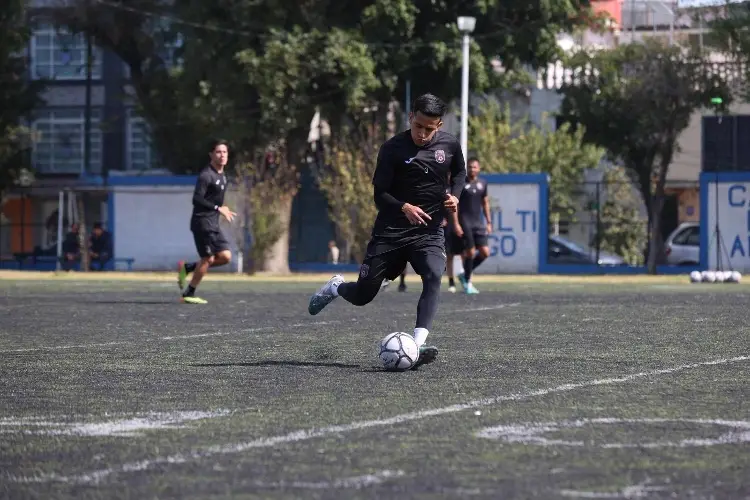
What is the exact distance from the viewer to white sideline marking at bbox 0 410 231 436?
768 cm

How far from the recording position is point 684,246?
4469cm

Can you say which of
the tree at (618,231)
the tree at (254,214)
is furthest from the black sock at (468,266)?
the tree at (618,231)

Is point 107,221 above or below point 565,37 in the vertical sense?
below

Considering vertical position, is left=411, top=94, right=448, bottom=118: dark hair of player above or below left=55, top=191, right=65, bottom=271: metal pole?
above

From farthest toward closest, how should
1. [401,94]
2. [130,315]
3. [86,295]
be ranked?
[401,94] < [86,295] < [130,315]

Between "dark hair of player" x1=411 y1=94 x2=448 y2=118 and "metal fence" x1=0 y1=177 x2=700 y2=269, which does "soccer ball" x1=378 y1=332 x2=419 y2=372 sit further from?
"metal fence" x1=0 y1=177 x2=700 y2=269

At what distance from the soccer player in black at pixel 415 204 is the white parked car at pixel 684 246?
1297 inches

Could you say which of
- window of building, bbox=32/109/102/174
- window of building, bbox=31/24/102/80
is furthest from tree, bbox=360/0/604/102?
window of building, bbox=32/109/102/174

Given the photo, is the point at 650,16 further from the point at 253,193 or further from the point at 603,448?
the point at 603,448

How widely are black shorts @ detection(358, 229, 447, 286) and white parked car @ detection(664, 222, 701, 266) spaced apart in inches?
1296

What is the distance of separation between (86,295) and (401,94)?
20272mm

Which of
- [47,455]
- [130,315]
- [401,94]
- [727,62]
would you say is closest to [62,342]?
[130,315]

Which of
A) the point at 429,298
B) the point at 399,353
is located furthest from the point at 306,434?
the point at 429,298

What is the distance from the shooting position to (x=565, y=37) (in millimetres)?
66000
